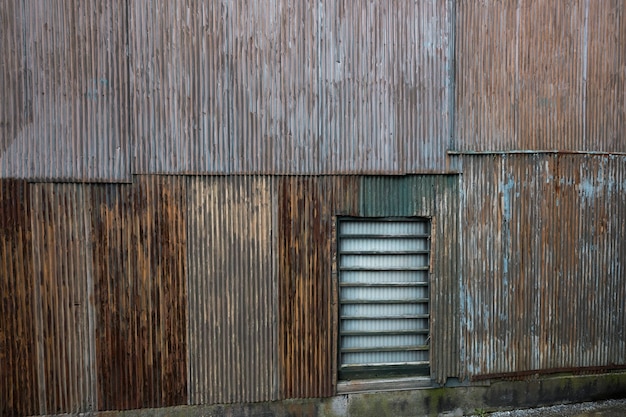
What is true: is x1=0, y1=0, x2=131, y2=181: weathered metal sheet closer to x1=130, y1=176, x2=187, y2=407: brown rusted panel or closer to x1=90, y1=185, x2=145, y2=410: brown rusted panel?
x1=90, y1=185, x2=145, y2=410: brown rusted panel

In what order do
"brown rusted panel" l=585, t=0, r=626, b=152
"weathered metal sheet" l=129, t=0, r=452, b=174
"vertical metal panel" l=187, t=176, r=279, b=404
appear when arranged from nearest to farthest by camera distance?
"weathered metal sheet" l=129, t=0, r=452, b=174 → "vertical metal panel" l=187, t=176, r=279, b=404 → "brown rusted panel" l=585, t=0, r=626, b=152

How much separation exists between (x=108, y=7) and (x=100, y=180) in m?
2.16

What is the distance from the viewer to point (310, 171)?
226 inches

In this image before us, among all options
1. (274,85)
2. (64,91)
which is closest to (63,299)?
(64,91)

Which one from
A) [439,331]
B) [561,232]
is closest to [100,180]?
[439,331]

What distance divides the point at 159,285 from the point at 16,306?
173 centimetres

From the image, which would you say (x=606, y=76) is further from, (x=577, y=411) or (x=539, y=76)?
(x=577, y=411)

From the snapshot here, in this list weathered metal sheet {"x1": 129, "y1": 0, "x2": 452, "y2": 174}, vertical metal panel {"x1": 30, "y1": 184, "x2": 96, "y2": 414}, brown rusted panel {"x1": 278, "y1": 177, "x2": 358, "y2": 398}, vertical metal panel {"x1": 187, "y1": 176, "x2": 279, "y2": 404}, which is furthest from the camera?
brown rusted panel {"x1": 278, "y1": 177, "x2": 358, "y2": 398}

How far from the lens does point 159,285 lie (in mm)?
5590

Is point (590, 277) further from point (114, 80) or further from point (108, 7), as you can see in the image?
point (108, 7)

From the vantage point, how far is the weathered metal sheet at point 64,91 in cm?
529

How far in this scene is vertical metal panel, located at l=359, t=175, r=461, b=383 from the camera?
230 inches

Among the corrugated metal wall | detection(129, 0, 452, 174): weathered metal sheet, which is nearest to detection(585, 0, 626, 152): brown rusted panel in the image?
detection(129, 0, 452, 174): weathered metal sheet

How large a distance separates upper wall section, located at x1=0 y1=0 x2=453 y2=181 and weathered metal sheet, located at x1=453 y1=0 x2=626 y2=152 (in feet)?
1.36
